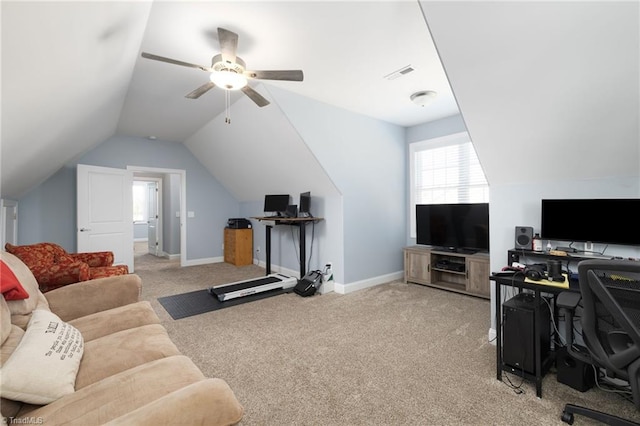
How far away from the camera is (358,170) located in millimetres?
4473

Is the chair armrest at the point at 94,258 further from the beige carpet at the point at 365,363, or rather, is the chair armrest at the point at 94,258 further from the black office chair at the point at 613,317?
the black office chair at the point at 613,317

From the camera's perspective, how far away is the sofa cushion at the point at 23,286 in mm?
1567

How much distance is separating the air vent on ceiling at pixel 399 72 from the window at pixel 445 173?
174 centimetres

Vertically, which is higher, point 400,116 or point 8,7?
point 400,116

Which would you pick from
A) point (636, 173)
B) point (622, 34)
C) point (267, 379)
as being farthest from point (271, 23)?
point (636, 173)

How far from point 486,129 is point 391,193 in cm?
260

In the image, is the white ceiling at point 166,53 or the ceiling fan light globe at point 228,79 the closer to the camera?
the white ceiling at point 166,53

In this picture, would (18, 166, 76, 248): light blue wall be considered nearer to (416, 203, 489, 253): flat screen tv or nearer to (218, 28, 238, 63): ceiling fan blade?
(218, 28, 238, 63): ceiling fan blade

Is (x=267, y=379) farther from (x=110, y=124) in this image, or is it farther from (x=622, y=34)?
(x=110, y=124)

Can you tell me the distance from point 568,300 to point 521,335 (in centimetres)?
48

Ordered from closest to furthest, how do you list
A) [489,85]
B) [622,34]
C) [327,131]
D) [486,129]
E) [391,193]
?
[622,34] < [489,85] < [486,129] < [327,131] < [391,193]

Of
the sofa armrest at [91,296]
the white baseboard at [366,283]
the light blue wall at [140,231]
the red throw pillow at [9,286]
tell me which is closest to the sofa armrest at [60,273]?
the sofa armrest at [91,296]

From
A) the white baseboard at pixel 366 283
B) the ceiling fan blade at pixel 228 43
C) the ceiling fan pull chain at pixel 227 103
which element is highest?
the ceiling fan pull chain at pixel 227 103

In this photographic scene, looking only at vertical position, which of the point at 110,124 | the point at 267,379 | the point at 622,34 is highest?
the point at 110,124
